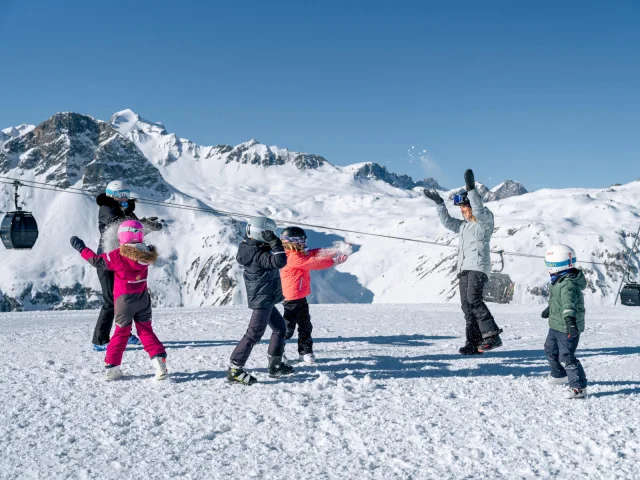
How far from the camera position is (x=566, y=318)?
5199 mm

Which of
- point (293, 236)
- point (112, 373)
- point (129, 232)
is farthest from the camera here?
point (293, 236)

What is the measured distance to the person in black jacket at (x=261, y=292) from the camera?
5457mm

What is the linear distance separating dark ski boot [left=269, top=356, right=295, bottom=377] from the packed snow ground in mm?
134

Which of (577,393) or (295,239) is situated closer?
Answer: (577,393)

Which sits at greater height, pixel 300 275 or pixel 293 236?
pixel 293 236

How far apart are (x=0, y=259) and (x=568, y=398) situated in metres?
227

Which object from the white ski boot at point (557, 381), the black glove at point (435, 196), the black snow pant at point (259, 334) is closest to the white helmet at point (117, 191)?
the black snow pant at point (259, 334)

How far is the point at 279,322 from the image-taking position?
5.93m

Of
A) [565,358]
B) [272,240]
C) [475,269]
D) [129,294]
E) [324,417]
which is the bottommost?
[324,417]

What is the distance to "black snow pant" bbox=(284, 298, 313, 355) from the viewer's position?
22.1ft

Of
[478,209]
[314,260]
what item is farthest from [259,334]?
[478,209]

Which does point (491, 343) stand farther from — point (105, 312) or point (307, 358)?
point (105, 312)

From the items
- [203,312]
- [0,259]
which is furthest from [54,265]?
[203,312]

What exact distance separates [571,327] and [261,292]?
329cm
